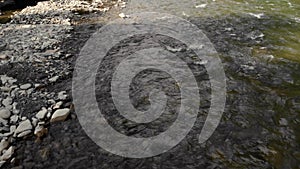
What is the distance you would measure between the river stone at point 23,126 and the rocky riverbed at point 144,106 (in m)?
0.02

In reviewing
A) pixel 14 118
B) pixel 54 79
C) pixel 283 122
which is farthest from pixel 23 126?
pixel 283 122

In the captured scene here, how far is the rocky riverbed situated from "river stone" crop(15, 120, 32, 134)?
16 mm

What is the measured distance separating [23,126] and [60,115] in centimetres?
64

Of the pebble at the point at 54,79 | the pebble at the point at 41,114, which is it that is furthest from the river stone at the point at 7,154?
the pebble at the point at 54,79

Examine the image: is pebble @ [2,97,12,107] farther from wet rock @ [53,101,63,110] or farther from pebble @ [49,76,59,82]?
pebble @ [49,76,59,82]

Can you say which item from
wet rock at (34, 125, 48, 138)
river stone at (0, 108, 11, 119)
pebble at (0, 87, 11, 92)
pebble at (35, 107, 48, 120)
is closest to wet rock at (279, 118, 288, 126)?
wet rock at (34, 125, 48, 138)

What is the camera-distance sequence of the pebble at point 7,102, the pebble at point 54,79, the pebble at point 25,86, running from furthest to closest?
the pebble at point 54,79 < the pebble at point 25,86 < the pebble at point 7,102

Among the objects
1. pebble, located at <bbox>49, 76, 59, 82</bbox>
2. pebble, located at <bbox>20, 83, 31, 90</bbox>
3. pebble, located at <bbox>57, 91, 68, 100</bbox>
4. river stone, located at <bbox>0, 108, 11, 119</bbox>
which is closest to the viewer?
river stone, located at <bbox>0, 108, 11, 119</bbox>

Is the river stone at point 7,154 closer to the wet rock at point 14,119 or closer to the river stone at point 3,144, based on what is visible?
the river stone at point 3,144

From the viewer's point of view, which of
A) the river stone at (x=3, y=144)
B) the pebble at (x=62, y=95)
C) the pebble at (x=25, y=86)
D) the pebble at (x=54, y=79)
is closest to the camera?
the river stone at (x=3, y=144)

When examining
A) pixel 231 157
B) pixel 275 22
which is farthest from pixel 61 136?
pixel 275 22

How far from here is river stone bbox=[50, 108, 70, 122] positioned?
16.8 feet

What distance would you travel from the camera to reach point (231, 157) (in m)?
4.35

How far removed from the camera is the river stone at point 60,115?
5.11 metres
